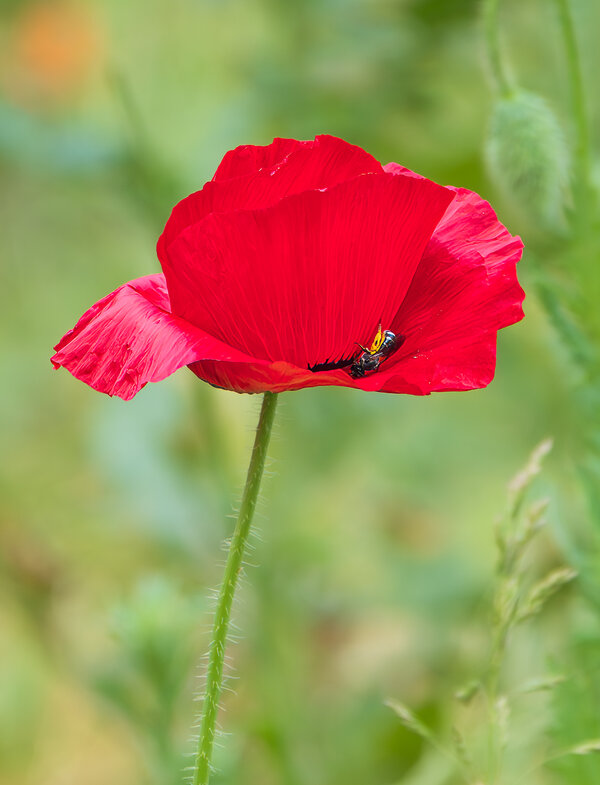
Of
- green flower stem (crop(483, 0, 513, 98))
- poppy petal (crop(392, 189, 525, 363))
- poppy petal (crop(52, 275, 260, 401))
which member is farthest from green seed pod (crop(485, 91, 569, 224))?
poppy petal (crop(52, 275, 260, 401))

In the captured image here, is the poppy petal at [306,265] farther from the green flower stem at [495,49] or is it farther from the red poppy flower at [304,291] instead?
the green flower stem at [495,49]

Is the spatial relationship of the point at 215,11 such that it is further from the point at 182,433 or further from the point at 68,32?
the point at 182,433

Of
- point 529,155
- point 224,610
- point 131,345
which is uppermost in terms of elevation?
point 529,155

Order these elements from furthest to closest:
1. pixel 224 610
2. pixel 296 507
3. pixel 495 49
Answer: pixel 296 507 → pixel 495 49 → pixel 224 610

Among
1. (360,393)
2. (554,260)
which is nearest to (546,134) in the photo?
(554,260)

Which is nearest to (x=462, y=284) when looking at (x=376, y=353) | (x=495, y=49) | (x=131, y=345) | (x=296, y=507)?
(x=376, y=353)

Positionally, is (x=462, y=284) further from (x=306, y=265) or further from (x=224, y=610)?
(x=224, y=610)
